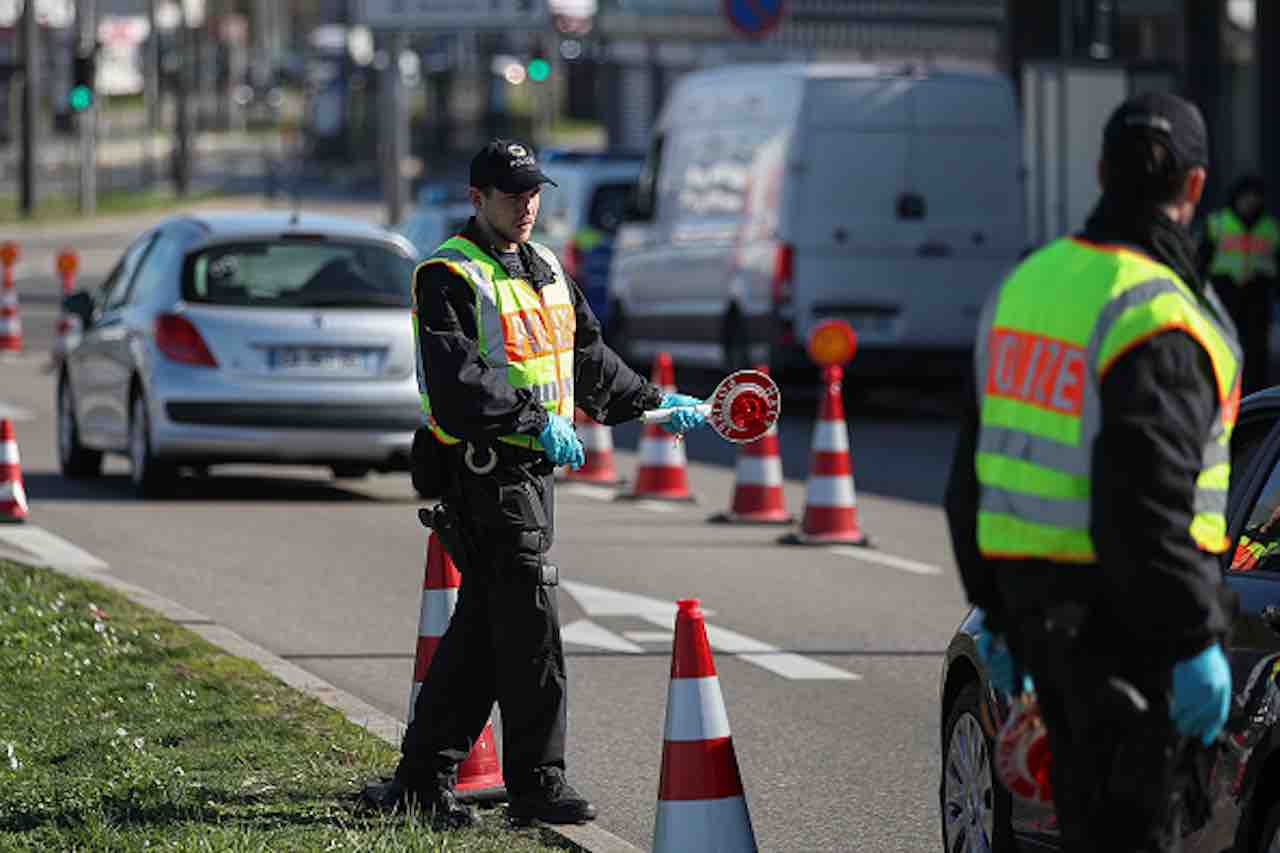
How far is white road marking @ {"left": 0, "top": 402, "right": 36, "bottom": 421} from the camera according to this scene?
22578mm

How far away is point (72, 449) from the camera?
1797 cm

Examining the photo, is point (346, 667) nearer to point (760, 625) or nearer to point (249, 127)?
point (760, 625)

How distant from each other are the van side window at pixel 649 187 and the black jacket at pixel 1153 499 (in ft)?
67.9

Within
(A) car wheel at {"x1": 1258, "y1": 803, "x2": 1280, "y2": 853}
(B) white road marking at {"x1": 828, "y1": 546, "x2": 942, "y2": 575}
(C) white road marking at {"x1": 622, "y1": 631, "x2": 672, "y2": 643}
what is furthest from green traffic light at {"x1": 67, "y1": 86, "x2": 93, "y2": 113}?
(A) car wheel at {"x1": 1258, "y1": 803, "x2": 1280, "y2": 853}

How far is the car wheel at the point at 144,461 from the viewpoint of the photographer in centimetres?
1661

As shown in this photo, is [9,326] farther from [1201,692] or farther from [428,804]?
[1201,692]

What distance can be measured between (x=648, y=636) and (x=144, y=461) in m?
5.27

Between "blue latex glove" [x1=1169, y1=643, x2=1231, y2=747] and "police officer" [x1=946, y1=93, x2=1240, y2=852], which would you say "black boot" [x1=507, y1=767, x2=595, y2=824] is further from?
"blue latex glove" [x1=1169, y1=643, x2=1231, y2=747]

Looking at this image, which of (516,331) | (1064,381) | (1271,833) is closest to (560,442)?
(516,331)

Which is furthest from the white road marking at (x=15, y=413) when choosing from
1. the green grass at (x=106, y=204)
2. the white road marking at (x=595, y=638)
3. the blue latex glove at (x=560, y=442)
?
the green grass at (x=106, y=204)

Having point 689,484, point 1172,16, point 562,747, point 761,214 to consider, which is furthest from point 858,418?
point 562,747

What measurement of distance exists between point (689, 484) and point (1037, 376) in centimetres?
1370

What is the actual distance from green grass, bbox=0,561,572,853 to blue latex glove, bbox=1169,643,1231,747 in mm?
2538

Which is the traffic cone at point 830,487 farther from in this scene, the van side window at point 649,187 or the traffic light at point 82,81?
the traffic light at point 82,81
